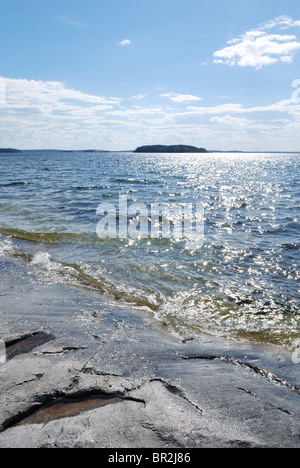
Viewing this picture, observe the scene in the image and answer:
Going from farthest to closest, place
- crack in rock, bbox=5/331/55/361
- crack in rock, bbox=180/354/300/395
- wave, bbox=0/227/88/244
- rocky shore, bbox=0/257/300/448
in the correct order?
1. wave, bbox=0/227/88/244
2. crack in rock, bbox=5/331/55/361
3. crack in rock, bbox=180/354/300/395
4. rocky shore, bbox=0/257/300/448

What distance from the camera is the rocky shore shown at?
2990 millimetres

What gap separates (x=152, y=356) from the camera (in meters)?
4.51

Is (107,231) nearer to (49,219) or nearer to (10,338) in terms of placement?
(49,219)

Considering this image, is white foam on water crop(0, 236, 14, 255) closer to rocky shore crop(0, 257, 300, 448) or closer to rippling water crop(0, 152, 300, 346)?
rippling water crop(0, 152, 300, 346)

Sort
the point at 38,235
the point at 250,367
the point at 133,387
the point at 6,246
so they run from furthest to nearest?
the point at 38,235, the point at 6,246, the point at 250,367, the point at 133,387

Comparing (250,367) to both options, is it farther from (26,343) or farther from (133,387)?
(26,343)

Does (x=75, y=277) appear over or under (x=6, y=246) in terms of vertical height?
under

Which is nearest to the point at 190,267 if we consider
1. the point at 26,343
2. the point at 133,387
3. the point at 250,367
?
the point at 250,367

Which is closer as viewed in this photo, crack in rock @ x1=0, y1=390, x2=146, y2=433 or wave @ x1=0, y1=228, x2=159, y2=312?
crack in rock @ x1=0, y1=390, x2=146, y2=433

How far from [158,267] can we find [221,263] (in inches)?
87.3

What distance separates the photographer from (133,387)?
370cm

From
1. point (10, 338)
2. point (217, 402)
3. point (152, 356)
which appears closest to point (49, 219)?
point (10, 338)

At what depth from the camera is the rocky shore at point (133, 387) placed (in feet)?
9.81

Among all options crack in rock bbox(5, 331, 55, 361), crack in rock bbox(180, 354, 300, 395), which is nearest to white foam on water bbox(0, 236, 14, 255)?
crack in rock bbox(5, 331, 55, 361)
